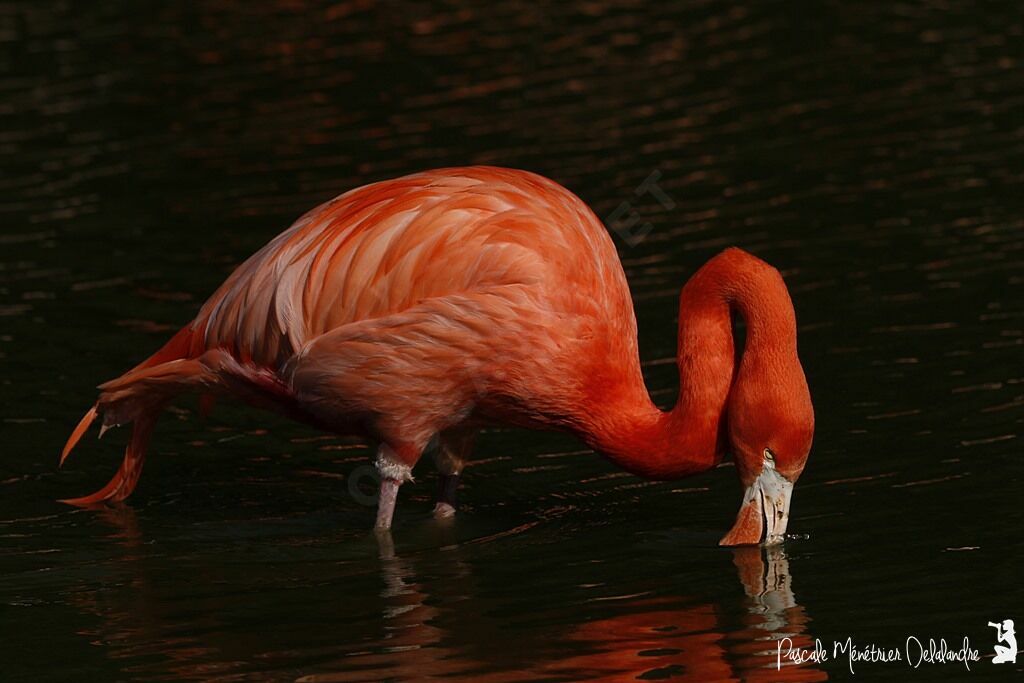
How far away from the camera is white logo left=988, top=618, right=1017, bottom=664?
5840 mm

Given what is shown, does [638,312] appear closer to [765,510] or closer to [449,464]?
[449,464]

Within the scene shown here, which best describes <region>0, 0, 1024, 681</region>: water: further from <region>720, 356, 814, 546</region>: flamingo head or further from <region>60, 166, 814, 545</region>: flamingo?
<region>60, 166, 814, 545</region>: flamingo

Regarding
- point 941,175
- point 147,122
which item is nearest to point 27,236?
point 147,122

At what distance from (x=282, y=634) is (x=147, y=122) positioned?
9903 millimetres

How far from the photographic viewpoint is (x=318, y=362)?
720 cm

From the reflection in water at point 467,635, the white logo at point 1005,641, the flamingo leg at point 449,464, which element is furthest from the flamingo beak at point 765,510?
the flamingo leg at point 449,464

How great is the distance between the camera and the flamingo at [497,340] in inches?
267

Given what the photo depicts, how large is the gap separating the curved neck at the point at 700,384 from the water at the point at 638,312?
39 centimetres

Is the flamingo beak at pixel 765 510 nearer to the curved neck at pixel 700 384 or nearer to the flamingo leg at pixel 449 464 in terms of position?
the curved neck at pixel 700 384

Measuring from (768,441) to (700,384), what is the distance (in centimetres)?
38

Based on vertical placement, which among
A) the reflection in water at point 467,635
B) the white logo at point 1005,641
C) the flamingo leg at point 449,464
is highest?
the flamingo leg at point 449,464

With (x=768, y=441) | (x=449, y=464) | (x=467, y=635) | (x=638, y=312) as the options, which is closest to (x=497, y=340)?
(x=449, y=464)

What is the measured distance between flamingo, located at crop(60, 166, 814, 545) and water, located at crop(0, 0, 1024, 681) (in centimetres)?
46

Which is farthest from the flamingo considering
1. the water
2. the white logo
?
the white logo
